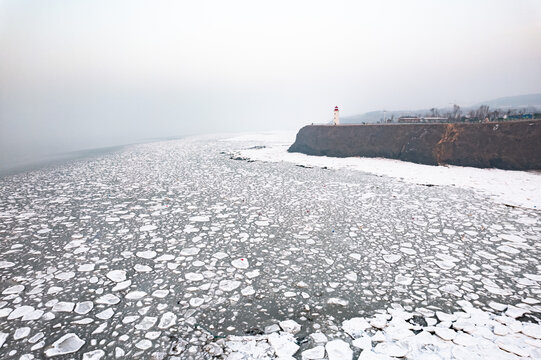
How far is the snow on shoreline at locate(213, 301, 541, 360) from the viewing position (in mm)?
2127

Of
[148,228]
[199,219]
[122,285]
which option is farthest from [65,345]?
[199,219]

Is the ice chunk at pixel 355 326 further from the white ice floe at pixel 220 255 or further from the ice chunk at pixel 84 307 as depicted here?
the ice chunk at pixel 84 307

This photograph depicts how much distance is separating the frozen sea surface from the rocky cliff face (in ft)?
17.5

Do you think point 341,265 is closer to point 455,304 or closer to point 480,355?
point 455,304

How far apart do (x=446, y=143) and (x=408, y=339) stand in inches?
462

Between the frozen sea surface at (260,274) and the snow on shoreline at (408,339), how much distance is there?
15 millimetres

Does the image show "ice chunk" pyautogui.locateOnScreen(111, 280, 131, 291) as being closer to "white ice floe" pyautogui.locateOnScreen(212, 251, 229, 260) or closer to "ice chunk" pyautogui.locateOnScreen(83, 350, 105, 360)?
"ice chunk" pyautogui.locateOnScreen(83, 350, 105, 360)

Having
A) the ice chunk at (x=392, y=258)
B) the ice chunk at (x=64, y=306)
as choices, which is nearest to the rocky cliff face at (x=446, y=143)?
the ice chunk at (x=392, y=258)

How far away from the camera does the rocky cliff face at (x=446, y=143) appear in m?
9.90

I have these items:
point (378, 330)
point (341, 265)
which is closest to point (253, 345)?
point (378, 330)

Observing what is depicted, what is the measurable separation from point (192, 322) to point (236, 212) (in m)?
3.37

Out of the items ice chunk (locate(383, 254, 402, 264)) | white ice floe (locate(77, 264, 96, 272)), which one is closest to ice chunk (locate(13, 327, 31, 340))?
white ice floe (locate(77, 264, 96, 272))

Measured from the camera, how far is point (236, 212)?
584cm

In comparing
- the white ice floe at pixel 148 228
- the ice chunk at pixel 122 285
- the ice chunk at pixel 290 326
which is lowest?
the ice chunk at pixel 290 326
